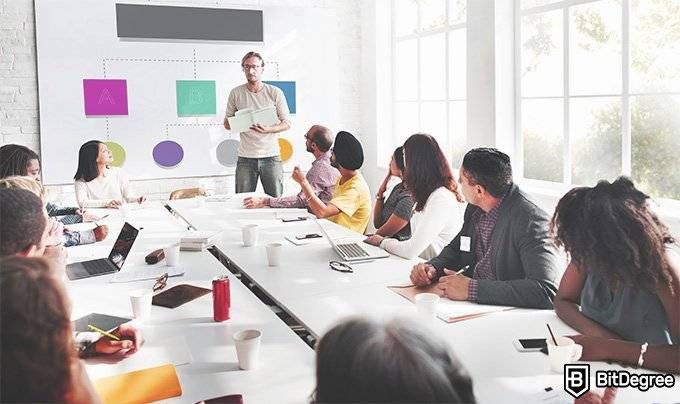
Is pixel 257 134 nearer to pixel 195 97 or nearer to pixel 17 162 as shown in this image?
pixel 195 97

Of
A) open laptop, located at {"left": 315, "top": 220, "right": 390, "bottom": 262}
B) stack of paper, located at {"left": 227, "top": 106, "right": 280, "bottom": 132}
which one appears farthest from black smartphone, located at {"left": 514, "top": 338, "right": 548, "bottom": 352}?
stack of paper, located at {"left": 227, "top": 106, "right": 280, "bottom": 132}

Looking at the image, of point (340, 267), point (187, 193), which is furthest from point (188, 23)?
point (340, 267)

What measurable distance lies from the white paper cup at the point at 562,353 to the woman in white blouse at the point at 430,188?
1388mm

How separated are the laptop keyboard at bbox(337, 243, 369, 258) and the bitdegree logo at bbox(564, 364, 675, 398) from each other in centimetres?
143

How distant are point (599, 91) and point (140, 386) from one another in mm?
3572

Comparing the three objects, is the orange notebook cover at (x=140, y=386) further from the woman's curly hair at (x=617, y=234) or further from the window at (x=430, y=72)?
the window at (x=430, y=72)

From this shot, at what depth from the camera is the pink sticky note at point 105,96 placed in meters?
6.01

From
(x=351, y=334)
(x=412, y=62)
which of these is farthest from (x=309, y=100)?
(x=351, y=334)

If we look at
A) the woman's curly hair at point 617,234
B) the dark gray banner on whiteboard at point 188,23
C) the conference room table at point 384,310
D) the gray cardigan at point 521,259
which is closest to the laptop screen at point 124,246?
the conference room table at point 384,310

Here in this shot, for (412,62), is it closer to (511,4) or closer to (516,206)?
(511,4)

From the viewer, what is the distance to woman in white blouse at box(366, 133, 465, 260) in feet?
10.1

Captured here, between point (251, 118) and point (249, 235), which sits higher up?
point (251, 118)

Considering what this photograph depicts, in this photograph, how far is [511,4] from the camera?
4.80 metres

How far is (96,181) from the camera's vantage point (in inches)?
191
